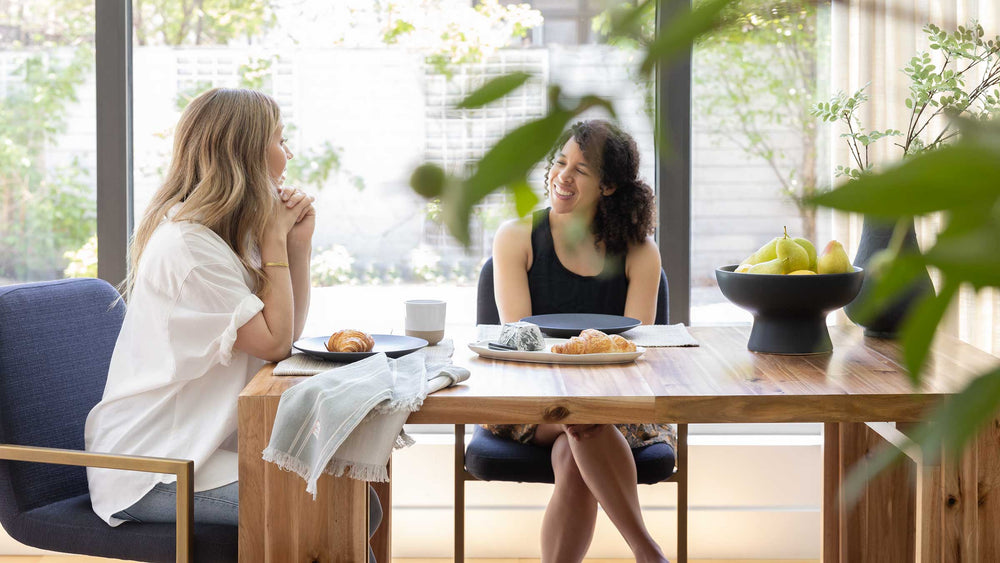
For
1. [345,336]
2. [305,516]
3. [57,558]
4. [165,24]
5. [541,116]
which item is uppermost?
[165,24]

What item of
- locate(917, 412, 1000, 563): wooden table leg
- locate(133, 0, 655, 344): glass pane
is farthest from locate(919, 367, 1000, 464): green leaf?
locate(133, 0, 655, 344): glass pane

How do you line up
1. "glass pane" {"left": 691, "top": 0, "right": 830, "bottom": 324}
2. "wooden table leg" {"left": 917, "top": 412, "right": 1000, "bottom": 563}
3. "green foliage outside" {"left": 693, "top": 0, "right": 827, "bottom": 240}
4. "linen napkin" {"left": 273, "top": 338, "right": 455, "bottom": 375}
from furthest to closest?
"glass pane" {"left": 691, "top": 0, "right": 830, "bottom": 324}
"green foliage outside" {"left": 693, "top": 0, "right": 827, "bottom": 240}
"linen napkin" {"left": 273, "top": 338, "right": 455, "bottom": 375}
"wooden table leg" {"left": 917, "top": 412, "right": 1000, "bottom": 563}

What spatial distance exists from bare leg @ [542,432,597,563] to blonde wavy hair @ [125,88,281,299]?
0.77 metres

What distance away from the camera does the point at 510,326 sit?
1875mm

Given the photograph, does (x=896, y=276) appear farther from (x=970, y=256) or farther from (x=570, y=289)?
(x=570, y=289)

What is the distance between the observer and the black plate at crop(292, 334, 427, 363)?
1.73 m

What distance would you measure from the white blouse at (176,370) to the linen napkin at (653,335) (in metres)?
0.53

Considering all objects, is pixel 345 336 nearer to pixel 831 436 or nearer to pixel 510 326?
pixel 510 326

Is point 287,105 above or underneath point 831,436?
above

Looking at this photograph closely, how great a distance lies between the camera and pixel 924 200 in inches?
4.8

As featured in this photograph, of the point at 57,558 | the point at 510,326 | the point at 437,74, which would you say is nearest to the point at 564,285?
the point at 510,326

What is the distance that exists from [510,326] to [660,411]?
17.7 inches

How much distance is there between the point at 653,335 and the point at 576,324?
17cm

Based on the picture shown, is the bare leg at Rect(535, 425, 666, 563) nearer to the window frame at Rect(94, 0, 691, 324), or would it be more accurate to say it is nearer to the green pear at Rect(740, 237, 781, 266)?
the green pear at Rect(740, 237, 781, 266)
